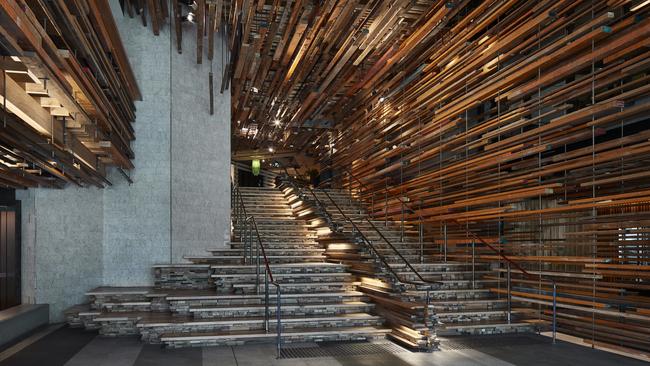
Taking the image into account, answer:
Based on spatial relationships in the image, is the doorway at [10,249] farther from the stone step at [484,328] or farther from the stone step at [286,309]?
the stone step at [484,328]

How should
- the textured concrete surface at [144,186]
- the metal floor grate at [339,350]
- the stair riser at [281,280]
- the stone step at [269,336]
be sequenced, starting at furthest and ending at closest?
the textured concrete surface at [144,186] → the stair riser at [281,280] → the stone step at [269,336] → the metal floor grate at [339,350]

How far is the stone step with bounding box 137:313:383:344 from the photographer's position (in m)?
6.70

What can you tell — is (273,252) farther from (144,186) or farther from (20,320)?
(20,320)

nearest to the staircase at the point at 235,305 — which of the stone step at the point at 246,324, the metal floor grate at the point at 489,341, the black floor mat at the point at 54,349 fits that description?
the stone step at the point at 246,324

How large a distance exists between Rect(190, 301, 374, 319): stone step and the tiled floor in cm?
75

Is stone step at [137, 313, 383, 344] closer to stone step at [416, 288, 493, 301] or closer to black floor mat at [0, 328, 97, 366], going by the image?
black floor mat at [0, 328, 97, 366]

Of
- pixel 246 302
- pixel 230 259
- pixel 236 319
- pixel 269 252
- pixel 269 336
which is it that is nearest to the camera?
pixel 269 336

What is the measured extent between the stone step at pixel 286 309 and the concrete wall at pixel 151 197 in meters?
2.59

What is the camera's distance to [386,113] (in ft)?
38.7

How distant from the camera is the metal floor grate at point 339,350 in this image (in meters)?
6.20

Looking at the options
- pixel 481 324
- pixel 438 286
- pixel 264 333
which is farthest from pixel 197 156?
pixel 481 324

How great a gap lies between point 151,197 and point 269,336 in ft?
A: 13.6

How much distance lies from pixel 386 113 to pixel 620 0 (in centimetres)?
614

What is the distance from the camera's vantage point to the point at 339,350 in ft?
21.0
